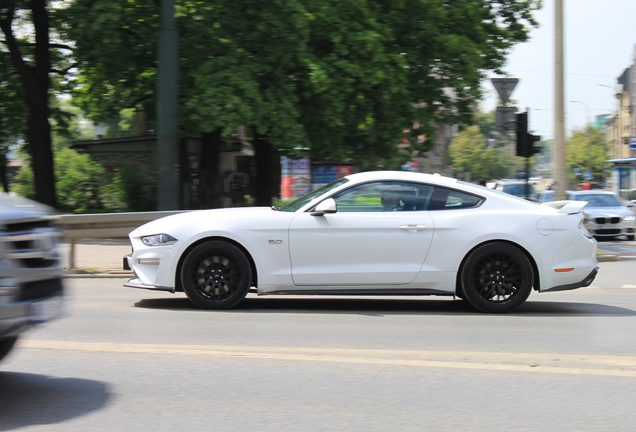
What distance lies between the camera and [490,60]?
21.5m

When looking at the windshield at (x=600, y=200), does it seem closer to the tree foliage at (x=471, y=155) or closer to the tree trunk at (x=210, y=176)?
the tree trunk at (x=210, y=176)

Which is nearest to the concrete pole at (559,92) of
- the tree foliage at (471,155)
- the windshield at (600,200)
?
the windshield at (600,200)

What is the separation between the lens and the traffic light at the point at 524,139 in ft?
51.4

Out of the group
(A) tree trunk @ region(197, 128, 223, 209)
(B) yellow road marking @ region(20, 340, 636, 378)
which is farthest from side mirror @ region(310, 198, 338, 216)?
(A) tree trunk @ region(197, 128, 223, 209)

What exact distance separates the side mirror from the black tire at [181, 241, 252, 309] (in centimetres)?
85

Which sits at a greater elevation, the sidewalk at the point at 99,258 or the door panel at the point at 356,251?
the door panel at the point at 356,251

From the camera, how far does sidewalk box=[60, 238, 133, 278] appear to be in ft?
37.5

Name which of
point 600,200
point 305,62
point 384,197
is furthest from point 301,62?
point 384,197

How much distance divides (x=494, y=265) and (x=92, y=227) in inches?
283

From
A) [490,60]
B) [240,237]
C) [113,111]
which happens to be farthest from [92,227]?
[490,60]

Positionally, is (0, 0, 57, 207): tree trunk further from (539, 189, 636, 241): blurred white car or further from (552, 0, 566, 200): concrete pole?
(539, 189, 636, 241): blurred white car

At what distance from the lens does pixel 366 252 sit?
7.33m

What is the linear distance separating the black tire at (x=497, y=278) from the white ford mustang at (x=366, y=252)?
0.03ft

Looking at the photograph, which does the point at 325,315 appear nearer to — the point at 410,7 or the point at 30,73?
the point at 410,7
